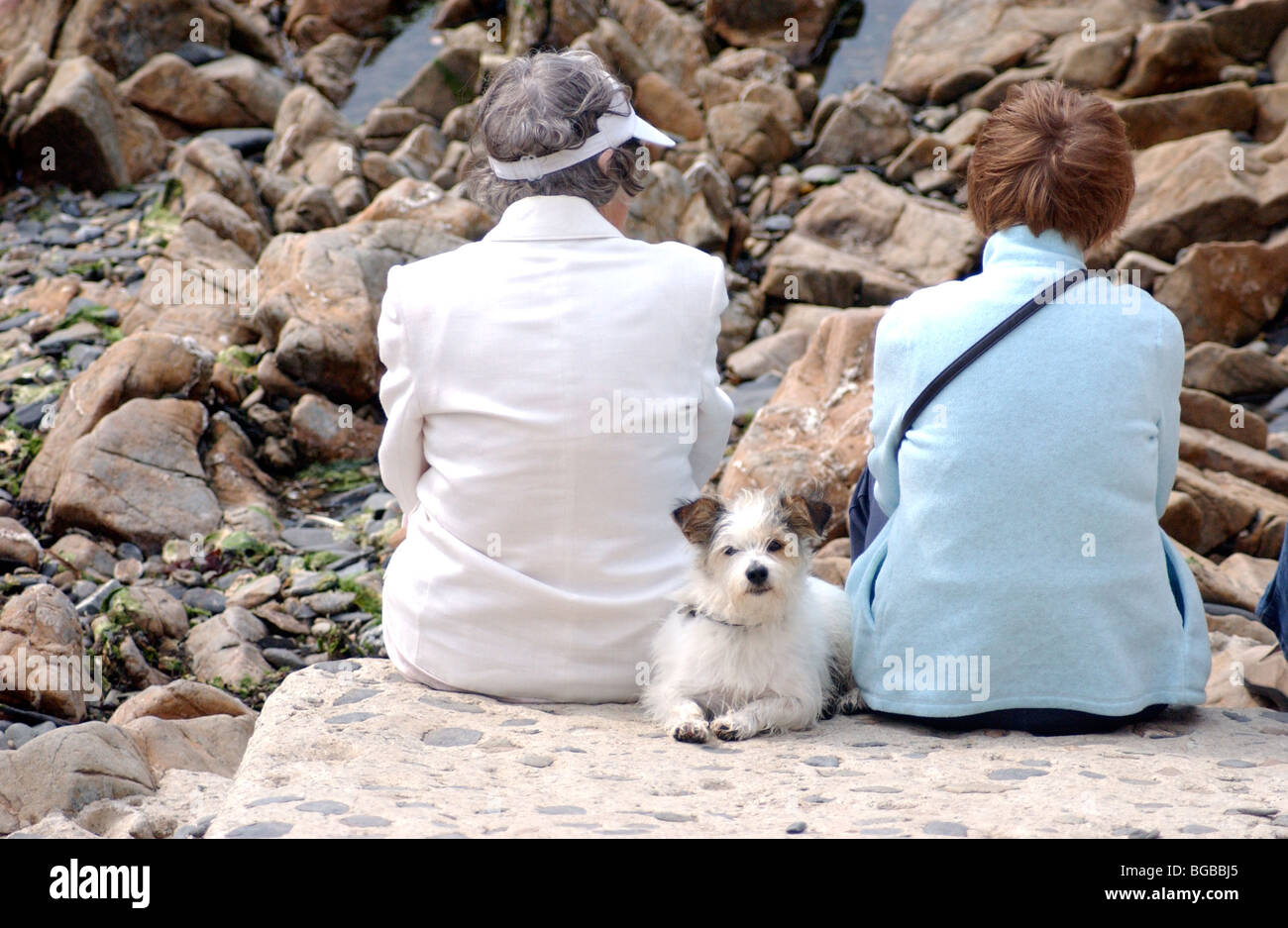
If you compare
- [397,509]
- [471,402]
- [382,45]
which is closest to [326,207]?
[397,509]

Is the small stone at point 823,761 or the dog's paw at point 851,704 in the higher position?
the small stone at point 823,761

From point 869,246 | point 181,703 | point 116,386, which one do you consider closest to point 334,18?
point 869,246

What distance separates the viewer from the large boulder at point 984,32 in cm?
1614

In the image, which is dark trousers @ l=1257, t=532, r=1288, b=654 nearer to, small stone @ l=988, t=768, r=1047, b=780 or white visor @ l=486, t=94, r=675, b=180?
small stone @ l=988, t=768, r=1047, b=780

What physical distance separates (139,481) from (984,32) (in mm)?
12850

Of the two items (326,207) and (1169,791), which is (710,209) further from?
(1169,791)

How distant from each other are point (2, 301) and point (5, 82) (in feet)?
14.9

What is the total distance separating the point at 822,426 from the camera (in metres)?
8.08

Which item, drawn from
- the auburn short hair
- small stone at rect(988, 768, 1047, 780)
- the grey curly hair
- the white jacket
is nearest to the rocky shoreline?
the white jacket

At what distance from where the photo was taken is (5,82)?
48.6ft

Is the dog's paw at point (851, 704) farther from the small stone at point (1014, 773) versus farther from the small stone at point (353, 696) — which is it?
the small stone at point (353, 696)

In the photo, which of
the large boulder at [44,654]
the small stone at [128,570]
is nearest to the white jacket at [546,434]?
the large boulder at [44,654]

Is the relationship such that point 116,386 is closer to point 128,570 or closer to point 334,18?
point 128,570

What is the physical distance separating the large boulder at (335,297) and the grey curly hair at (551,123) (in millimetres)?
5813
